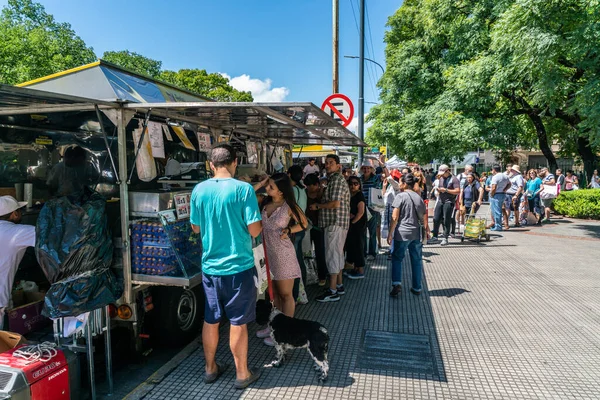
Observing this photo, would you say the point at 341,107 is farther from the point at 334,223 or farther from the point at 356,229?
the point at 334,223

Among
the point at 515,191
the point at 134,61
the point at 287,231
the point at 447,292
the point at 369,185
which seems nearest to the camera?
the point at 287,231

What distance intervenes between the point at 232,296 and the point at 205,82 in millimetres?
32772

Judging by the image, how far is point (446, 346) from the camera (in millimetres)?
4066

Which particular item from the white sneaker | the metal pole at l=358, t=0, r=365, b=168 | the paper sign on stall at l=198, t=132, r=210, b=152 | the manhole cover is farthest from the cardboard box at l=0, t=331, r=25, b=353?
the metal pole at l=358, t=0, r=365, b=168

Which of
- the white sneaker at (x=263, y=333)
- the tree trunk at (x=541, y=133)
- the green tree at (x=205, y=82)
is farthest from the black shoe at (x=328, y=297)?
the green tree at (x=205, y=82)

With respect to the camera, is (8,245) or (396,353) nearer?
(8,245)

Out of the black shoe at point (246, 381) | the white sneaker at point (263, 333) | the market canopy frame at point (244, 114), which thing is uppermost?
the market canopy frame at point (244, 114)

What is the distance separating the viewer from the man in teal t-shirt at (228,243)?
10.0ft

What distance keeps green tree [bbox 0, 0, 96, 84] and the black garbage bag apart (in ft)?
55.1

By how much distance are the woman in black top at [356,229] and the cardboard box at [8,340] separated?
4.31m

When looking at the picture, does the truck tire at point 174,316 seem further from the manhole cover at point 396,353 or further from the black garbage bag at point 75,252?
the manhole cover at point 396,353

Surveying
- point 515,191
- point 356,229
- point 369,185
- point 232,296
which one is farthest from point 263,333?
point 515,191

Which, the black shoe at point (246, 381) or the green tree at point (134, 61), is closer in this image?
the black shoe at point (246, 381)

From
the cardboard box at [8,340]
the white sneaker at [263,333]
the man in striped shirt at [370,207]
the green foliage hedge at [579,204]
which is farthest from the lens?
the green foliage hedge at [579,204]
